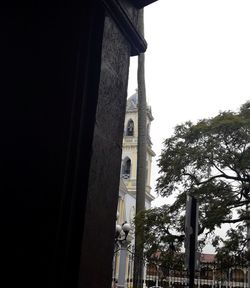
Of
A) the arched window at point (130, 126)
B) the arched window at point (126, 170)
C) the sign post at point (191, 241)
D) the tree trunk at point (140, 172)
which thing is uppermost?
the arched window at point (130, 126)

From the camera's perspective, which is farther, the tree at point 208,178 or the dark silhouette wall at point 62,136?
the tree at point 208,178

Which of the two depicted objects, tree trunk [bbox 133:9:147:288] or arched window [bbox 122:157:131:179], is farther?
arched window [bbox 122:157:131:179]

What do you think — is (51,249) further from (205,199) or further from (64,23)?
(205,199)

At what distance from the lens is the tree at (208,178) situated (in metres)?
10.9

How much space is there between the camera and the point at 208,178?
37.9 ft

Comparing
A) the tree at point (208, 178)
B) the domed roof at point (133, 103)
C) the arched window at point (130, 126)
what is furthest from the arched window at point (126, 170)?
the tree at point (208, 178)

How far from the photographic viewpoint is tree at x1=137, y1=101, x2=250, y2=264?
10906 millimetres

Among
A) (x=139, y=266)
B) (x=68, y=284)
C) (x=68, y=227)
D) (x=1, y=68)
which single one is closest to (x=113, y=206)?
(x=68, y=227)

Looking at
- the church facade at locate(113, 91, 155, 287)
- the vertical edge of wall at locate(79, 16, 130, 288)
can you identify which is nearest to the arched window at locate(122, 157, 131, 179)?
the church facade at locate(113, 91, 155, 287)

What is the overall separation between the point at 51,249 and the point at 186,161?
33.7 feet

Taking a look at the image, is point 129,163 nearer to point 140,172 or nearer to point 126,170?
point 126,170

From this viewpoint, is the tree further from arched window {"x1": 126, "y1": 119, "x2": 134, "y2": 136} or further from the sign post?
arched window {"x1": 126, "y1": 119, "x2": 134, "y2": 136}

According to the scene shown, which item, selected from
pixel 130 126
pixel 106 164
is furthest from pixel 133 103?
pixel 106 164

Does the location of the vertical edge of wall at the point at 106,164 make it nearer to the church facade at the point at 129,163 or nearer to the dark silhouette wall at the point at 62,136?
the dark silhouette wall at the point at 62,136
